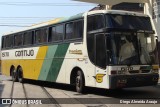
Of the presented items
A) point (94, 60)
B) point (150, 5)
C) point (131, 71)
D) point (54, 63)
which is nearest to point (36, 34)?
point (54, 63)

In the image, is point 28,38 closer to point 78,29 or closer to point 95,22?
point 78,29

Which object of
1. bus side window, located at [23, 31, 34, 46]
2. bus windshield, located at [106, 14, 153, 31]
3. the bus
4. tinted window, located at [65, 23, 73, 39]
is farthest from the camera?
bus side window, located at [23, 31, 34, 46]

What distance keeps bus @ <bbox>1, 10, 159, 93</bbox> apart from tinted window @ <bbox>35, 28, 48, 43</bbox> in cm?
52

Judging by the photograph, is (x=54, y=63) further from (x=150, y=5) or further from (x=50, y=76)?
(x=150, y=5)

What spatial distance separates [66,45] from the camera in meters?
16.1

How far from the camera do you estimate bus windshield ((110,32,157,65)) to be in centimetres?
1330

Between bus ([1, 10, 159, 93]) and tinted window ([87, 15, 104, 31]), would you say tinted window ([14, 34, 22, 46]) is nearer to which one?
bus ([1, 10, 159, 93])

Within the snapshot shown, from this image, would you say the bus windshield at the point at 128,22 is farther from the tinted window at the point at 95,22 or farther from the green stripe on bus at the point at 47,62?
the green stripe on bus at the point at 47,62

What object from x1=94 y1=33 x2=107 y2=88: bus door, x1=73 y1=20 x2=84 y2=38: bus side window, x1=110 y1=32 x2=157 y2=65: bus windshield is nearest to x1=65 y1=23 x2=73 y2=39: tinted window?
x1=73 y1=20 x2=84 y2=38: bus side window

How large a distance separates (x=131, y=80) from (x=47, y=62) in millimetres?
5915

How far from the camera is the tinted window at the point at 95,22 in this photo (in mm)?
13772

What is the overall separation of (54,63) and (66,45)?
1.63m

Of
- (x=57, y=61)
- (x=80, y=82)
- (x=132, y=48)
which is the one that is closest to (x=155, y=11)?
(x=57, y=61)

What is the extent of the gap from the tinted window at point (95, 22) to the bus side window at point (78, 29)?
0.55 meters
